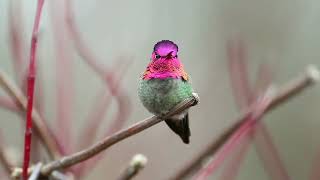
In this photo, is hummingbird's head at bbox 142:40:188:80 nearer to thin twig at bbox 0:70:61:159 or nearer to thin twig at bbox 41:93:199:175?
thin twig at bbox 41:93:199:175

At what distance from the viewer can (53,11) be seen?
187 cm

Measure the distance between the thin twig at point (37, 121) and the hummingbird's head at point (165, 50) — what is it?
523 mm

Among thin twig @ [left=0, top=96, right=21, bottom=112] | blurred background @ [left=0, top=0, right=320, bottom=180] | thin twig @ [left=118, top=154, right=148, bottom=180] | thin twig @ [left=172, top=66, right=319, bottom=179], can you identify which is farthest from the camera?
blurred background @ [left=0, top=0, right=320, bottom=180]

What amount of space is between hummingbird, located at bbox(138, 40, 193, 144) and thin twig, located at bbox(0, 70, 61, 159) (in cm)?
36

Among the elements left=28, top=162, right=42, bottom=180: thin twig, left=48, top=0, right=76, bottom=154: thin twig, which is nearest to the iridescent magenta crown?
left=28, top=162, right=42, bottom=180: thin twig

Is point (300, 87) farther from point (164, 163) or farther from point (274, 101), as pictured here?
point (164, 163)

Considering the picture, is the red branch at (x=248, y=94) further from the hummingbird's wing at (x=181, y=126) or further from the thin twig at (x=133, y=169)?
the thin twig at (x=133, y=169)

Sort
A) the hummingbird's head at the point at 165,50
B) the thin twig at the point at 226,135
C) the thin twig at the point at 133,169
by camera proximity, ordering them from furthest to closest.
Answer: the thin twig at the point at 226,135 < the thin twig at the point at 133,169 < the hummingbird's head at the point at 165,50

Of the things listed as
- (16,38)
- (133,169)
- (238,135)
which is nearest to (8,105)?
(16,38)

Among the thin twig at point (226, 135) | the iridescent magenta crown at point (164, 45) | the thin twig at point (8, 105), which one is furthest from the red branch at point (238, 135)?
the thin twig at point (8, 105)

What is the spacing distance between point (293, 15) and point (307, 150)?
1.95 meters

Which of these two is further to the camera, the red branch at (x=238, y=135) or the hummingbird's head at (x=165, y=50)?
the red branch at (x=238, y=135)

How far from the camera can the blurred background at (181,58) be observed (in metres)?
2.04

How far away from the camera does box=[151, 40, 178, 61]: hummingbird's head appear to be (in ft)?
2.90
